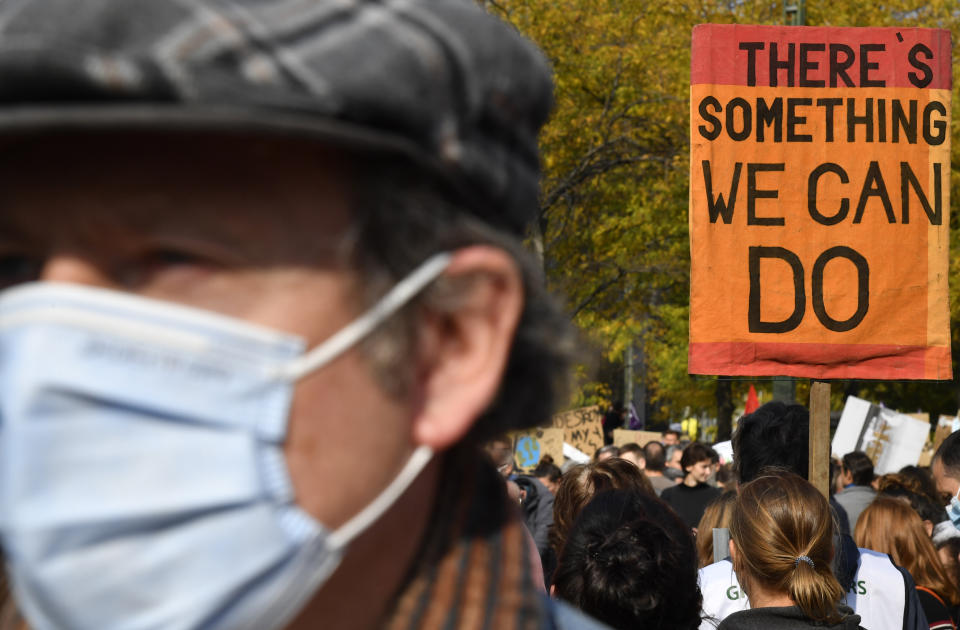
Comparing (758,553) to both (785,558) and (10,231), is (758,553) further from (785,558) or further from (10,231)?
(10,231)

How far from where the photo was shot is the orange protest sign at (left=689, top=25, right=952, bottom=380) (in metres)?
6.43

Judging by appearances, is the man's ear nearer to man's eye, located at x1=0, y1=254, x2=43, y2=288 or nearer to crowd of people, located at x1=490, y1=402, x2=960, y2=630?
man's eye, located at x1=0, y1=254, x2=43, y2=288

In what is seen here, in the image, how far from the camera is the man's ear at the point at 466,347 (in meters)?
1.39

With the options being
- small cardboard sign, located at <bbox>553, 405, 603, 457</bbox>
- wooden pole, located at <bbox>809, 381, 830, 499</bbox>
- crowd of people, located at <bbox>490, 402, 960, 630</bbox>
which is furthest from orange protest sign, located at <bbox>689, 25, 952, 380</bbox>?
small cardboard sign, located at <bbox>553, 405, 603, 457</bbox>

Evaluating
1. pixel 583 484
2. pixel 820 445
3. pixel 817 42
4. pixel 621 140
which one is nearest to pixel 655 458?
pixel 820 445

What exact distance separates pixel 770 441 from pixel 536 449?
617cm

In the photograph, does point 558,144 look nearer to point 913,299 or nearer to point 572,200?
point 572,200

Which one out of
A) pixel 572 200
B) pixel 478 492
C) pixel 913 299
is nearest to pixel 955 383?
pixel 572 200

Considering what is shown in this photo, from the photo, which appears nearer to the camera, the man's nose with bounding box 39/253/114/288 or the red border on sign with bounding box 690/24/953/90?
the man's nose with bounding box 39/253/114/288

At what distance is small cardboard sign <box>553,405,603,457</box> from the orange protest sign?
802 cm

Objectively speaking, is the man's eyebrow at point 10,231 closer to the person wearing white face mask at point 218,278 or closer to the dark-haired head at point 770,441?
the person wearing white face mask at point 218,278

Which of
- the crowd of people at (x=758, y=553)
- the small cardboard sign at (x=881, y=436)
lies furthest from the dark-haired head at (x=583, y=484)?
the small cardboard sign at (x=881, y=436)

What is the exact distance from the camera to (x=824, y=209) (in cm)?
644

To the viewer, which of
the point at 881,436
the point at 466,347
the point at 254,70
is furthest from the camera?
the point at 881,436
